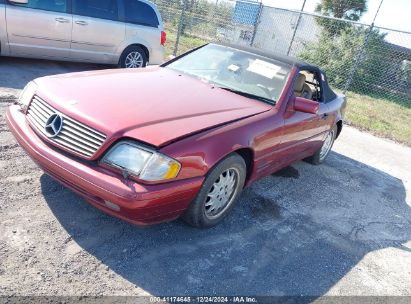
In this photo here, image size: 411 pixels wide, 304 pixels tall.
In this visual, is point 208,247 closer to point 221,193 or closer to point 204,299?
point 221,193

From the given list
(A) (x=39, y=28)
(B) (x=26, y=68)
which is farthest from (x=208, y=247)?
(B) (x=26, y=68)

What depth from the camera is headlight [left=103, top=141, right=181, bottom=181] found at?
102 inches

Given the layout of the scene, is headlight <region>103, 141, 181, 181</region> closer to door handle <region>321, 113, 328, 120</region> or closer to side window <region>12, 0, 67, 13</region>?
door handle <region>321, 113, 328, 120</region>

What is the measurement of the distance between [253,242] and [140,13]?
20.4 ft

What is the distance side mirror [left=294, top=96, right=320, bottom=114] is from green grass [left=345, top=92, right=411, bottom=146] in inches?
210

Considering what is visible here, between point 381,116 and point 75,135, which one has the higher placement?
point 75,135

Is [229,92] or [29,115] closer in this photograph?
[29,115]

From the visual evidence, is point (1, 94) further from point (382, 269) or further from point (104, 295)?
point (382, 269)

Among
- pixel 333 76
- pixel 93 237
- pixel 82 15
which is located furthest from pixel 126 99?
pixel 333 76

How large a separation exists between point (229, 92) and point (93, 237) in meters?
1.89

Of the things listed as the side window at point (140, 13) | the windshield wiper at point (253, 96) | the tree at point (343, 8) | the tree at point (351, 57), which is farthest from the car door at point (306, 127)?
the tree at point (343, 8)

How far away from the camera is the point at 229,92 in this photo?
12.7 ft

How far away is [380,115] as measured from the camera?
1041cm

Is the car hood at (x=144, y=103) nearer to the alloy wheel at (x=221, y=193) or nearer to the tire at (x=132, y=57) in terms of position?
the alloy wheel at (x=221, y=193)
